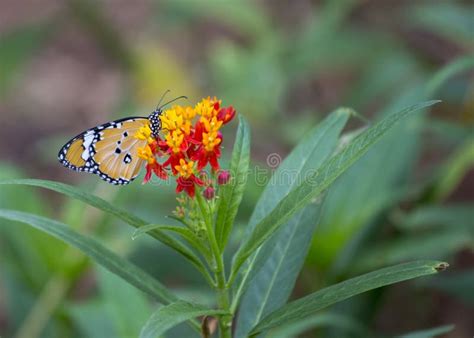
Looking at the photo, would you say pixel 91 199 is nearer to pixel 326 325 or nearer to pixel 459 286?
pixel 326 325

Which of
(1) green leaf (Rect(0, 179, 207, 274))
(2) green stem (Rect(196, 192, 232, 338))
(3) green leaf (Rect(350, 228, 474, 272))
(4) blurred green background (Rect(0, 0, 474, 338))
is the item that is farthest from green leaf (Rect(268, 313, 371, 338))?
(1) green leaf (Rect(0, 179, 207, 274))

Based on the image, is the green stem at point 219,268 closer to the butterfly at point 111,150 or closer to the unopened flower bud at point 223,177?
the unopened flower bud at point 223,177

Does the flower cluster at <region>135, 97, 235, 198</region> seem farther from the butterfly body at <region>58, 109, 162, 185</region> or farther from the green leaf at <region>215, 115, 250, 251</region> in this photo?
the butterfly body at <region>58, 109, 162, 185</region>

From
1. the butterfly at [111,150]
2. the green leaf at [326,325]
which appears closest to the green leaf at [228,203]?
the butterfly at [111,150]

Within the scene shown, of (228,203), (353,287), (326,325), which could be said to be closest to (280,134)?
(326,325)

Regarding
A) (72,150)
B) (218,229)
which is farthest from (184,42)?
(218,229)

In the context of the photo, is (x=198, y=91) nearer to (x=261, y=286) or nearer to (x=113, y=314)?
(x=113, y=314)
